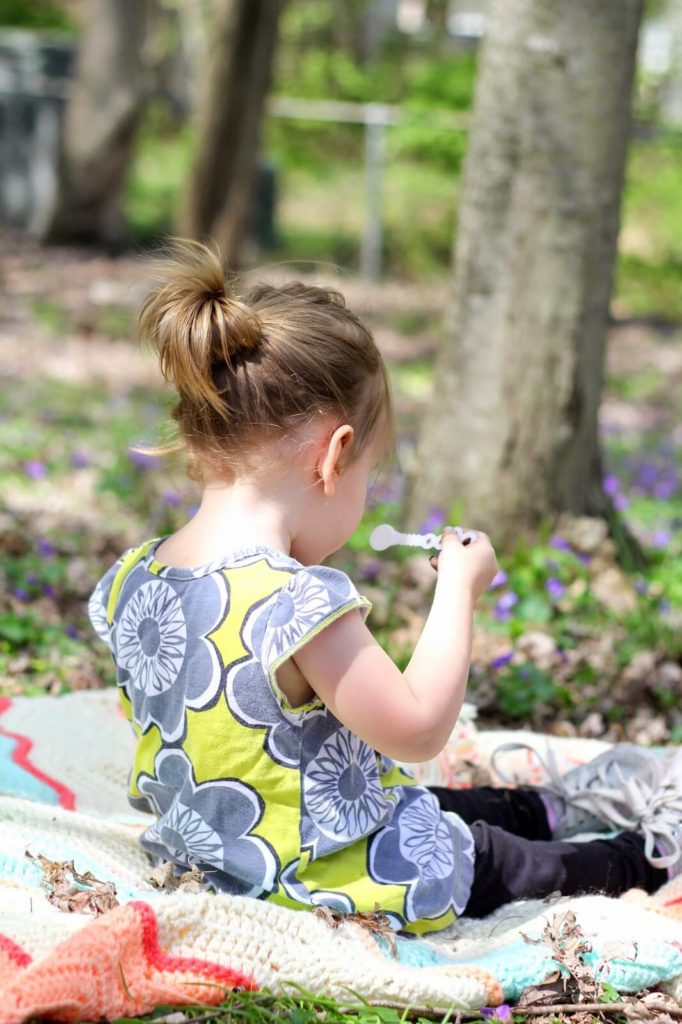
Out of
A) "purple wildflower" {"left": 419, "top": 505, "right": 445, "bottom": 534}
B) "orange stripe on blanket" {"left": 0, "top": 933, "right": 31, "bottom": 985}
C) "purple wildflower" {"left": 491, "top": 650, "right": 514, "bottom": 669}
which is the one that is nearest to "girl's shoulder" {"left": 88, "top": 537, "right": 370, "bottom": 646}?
"orange stripe on blanket" {"left": 0, "top": 933, "right": 31, "bottom": 985}

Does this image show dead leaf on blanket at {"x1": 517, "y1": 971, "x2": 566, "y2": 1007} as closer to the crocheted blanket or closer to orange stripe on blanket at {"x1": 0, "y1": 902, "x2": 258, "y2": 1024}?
the crocheted blanket

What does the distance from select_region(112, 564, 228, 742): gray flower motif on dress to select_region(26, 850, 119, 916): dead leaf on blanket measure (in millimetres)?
275

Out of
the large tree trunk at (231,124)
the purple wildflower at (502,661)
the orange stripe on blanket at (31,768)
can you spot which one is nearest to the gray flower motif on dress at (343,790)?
the orange stripe on blanket at (31,768)

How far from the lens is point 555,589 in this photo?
13.2 feet

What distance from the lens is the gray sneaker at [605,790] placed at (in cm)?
278

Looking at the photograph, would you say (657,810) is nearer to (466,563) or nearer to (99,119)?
(466,563)

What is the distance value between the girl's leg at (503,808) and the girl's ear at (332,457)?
81cm

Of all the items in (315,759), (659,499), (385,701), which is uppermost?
(385,701)

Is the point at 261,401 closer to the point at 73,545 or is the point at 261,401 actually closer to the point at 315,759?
the point at 315,759

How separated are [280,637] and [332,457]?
34cm

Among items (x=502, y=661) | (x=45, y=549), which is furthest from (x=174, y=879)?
(x=45, y=549)

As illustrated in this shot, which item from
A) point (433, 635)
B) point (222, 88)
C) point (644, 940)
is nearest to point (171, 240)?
point (433, 635)

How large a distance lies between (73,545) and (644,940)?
117 inches

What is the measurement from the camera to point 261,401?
2.16 metres
